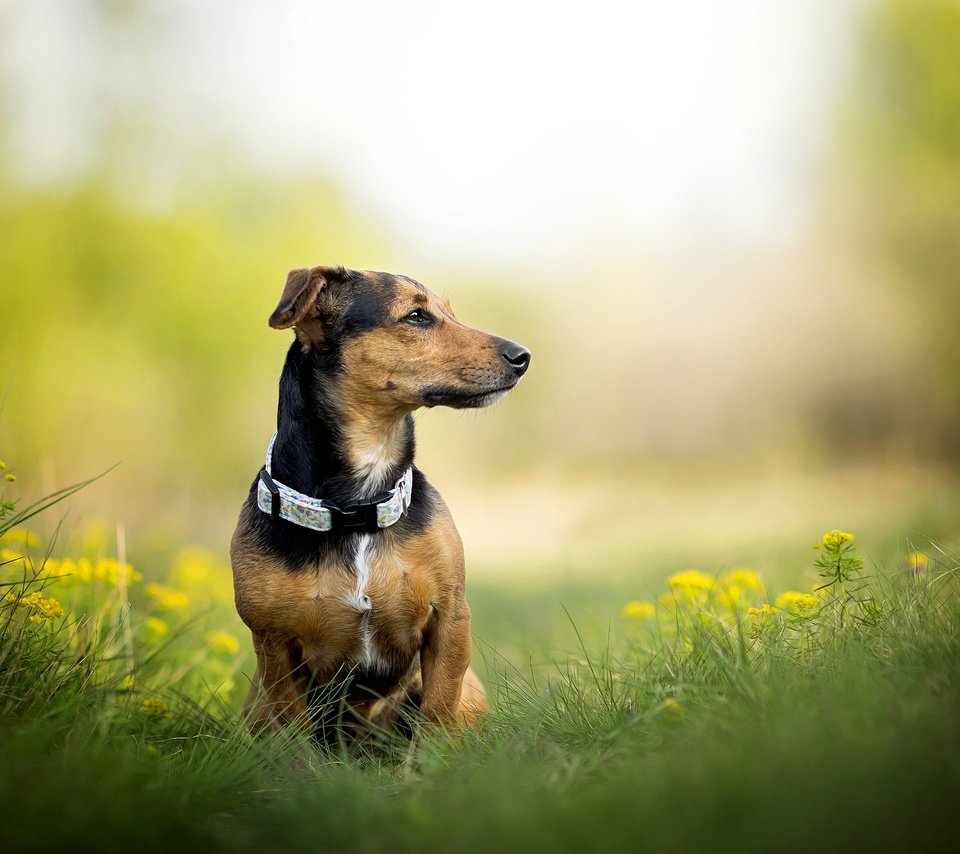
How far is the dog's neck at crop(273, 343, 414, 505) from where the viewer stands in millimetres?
4012

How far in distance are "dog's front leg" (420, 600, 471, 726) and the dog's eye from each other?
134 cm

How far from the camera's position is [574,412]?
59.0 feet

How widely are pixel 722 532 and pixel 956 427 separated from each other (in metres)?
6.72

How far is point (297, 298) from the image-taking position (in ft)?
13.0

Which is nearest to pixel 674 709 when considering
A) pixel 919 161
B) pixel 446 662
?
pixel 446 662

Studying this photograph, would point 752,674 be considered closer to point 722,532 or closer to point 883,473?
point 722,532

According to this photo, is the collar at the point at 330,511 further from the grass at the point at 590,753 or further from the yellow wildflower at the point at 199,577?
the yellow wildflower at the point at 199,577

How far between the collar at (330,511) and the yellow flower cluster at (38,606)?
0.93 metres

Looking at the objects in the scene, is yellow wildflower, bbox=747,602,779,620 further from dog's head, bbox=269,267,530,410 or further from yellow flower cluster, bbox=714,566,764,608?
dog's head, bbox=269,267,530,410

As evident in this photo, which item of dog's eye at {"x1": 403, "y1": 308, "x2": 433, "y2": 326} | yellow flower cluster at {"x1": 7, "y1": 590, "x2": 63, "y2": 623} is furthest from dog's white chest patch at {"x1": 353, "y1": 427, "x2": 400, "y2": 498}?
yellow flower cluster at {"x1": 7, "y1": 590, "x2": 63, "y2": 623}

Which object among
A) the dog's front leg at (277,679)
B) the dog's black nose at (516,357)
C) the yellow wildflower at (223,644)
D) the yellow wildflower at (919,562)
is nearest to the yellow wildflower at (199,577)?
the yellow wildflower at (223,644)

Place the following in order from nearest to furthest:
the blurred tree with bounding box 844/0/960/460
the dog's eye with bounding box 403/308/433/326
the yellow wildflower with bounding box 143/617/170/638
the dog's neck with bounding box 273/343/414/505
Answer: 1. the dog's neck with bounding box 273/343/414/505
2. the dog's eye with bounding box 403/308/433/326
3. the yellow wildflower with bounding box 143/617/170/638
4. the blurred tree with bounding box 844/0/960/460

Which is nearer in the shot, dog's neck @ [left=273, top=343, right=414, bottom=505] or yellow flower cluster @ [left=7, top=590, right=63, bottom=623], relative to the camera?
yellow flower cluster @ [left=7, top=590, right=63, bottom=623]

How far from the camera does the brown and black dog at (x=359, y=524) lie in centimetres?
383
